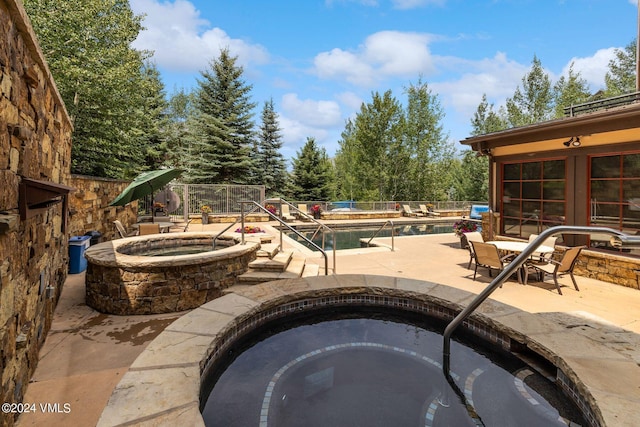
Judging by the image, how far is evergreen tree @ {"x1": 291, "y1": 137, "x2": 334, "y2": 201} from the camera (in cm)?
2180

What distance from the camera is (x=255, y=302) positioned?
3.13 meters

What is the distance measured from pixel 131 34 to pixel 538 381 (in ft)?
56.8

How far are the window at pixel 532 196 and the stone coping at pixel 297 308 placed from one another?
16.2 ft

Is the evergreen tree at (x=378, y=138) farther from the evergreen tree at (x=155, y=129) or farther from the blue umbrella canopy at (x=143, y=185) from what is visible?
the blue umbrella canopy at (x=143, y=185)

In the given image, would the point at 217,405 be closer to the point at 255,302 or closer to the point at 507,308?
the point at 255,302

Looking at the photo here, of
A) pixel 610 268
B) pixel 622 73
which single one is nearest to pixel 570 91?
pixel 622 73

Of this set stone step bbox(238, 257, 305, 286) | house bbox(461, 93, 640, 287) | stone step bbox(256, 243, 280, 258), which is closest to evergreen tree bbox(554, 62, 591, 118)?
house bbox(461, 93, 640, 287)

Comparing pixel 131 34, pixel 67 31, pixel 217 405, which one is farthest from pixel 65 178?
pixel 131 34

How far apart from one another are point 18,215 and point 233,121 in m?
18.6

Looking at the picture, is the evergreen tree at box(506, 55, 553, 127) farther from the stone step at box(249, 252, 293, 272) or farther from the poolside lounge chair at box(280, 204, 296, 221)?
the stone step at box(249, 252, 293, 272)

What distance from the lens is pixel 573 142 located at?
19.5 feet

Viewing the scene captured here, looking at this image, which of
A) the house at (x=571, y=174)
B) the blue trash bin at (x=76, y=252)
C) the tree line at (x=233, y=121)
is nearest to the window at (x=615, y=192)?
the house at (x=571, y=174)

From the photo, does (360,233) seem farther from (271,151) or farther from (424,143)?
(424,143)

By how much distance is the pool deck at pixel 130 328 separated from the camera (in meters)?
2.37
